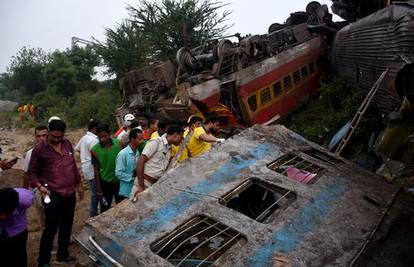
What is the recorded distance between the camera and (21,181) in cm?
930

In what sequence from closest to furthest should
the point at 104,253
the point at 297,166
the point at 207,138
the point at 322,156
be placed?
1. the point at 104,253
2. the point at 297,166
3. the point at 207,138
4. the point at 322,156

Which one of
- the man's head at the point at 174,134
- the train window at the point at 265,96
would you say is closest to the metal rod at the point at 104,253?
the man's head at the point at 174,134

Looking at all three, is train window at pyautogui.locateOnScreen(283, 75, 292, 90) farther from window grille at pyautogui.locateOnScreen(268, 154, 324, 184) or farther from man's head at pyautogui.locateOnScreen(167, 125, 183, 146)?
man's head at pyautogui.locateOnScreen(167, 125, 183, 146)

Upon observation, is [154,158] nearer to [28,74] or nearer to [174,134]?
[174,134]

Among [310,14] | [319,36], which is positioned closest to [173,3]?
[310,14]

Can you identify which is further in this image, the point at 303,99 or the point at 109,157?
the point at 303,99

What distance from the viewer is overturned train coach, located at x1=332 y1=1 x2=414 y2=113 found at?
4.63 meters

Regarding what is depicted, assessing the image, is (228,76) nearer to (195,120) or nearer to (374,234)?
(195,120)

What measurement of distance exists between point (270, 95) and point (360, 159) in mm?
3108

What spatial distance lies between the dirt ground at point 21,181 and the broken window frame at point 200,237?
8.03 ft

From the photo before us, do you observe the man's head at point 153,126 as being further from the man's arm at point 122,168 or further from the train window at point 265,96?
the train window at point 265,96

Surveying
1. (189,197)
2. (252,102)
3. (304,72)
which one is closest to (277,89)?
(252,102)

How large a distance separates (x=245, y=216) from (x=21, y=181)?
7801 mm

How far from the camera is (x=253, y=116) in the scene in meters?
9.46
